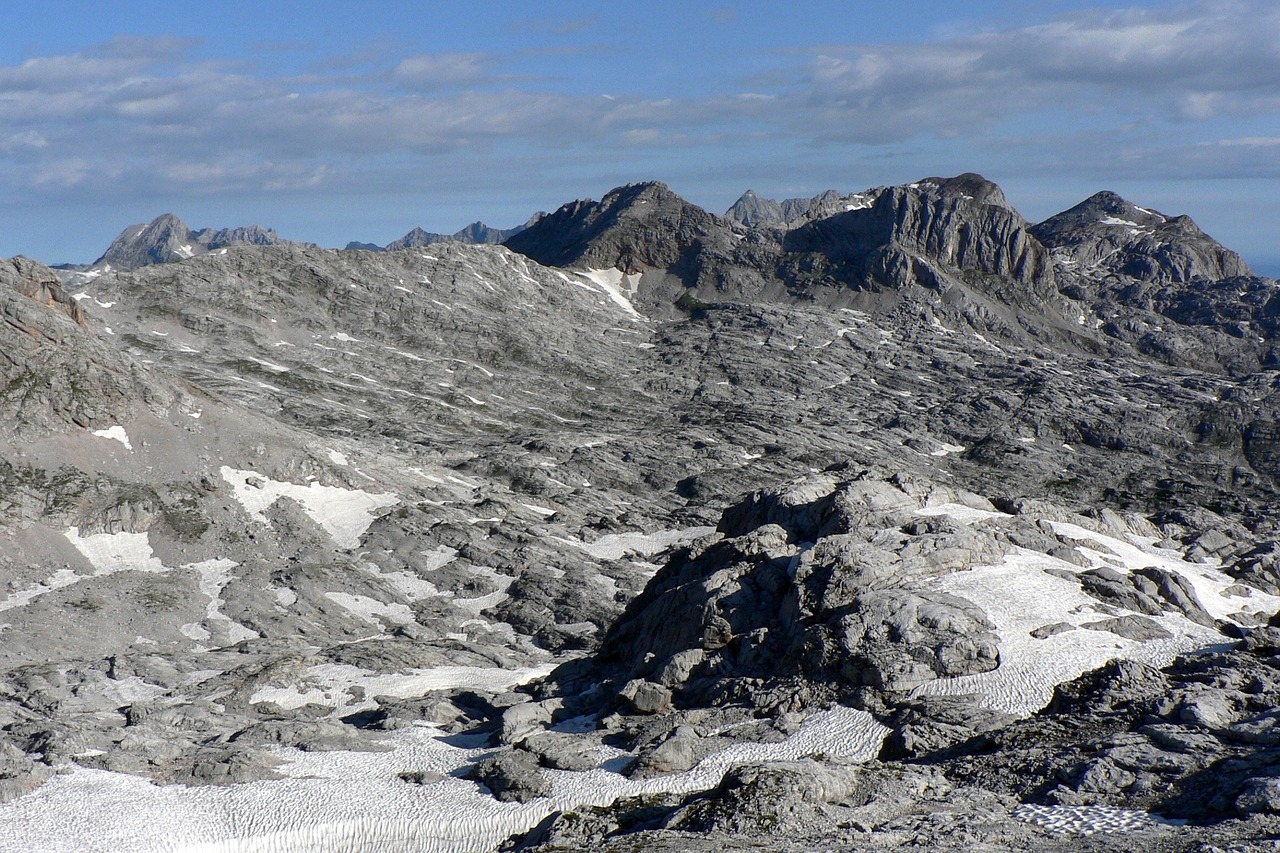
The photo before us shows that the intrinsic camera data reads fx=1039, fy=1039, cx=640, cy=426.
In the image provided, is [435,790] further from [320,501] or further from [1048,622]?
[320,501]

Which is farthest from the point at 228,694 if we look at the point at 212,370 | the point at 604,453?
the point at 212,370

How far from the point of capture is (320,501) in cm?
10775

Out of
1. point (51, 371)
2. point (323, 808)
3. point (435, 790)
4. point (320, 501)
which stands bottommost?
point (323, 808)

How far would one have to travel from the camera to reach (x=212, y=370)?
172 meters

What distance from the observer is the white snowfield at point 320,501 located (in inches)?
4063

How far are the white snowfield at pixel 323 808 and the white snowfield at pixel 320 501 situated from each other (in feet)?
186

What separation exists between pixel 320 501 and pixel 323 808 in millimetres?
65841

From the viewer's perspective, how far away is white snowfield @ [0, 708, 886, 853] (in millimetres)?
43031

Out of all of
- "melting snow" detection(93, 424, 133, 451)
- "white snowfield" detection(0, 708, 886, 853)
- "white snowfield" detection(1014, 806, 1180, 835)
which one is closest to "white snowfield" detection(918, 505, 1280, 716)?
"white snowfield" detection(0, 708, 886, 853)

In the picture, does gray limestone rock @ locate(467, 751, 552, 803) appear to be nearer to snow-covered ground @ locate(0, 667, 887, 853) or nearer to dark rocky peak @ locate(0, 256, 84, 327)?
snow-covered ground @ locate(0, 667, 887, 853)

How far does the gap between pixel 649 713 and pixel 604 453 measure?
4245 inches

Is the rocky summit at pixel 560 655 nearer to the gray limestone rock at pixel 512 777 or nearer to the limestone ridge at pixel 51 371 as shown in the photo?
the gray limestone rock at pixel 512 777

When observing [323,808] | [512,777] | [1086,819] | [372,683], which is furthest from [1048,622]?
[372,683]

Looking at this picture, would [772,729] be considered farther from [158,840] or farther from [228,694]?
[228,694]
